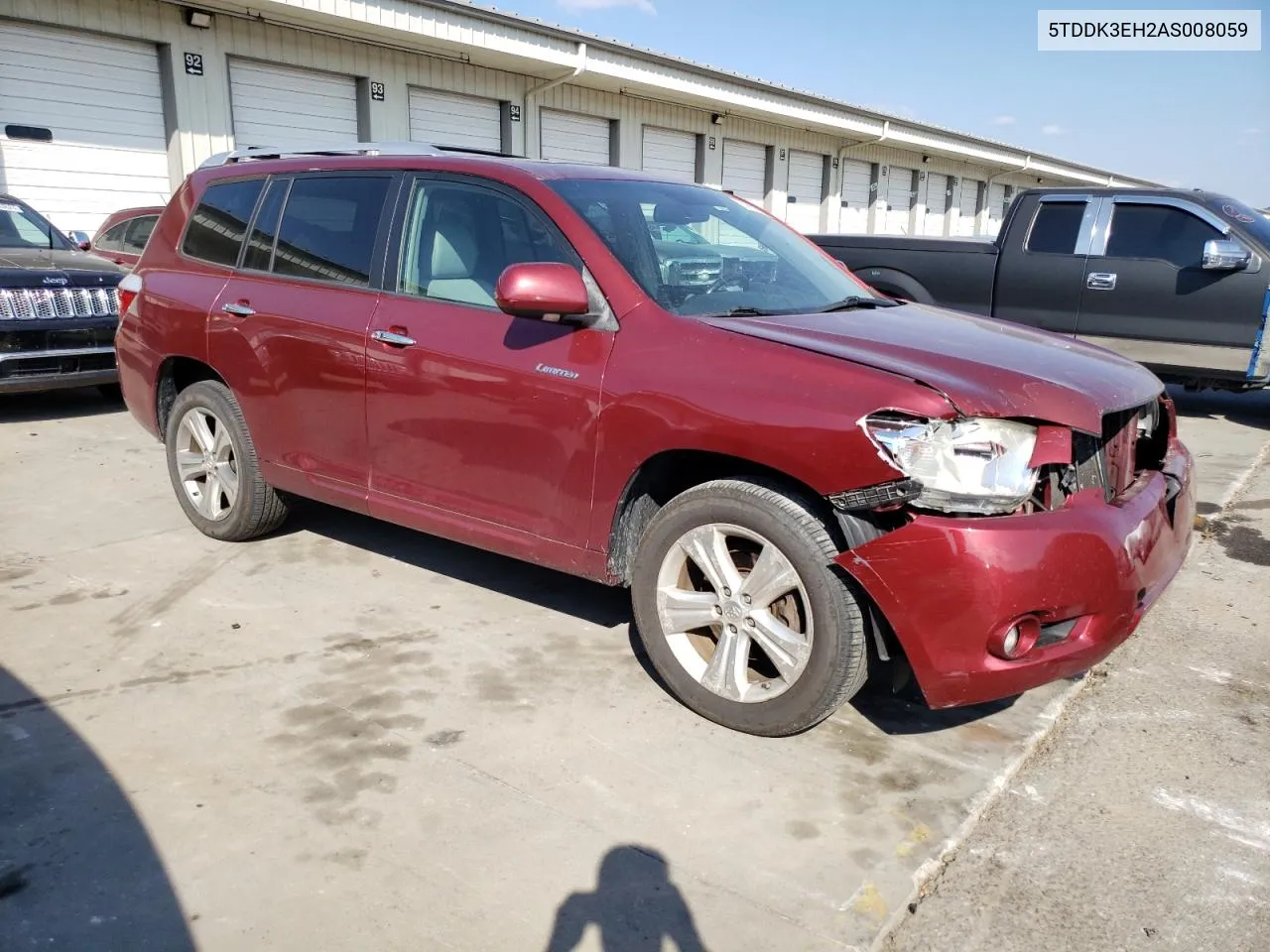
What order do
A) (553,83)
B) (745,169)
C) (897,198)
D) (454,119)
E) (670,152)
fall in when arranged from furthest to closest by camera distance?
(897,198) < (745,169) < (670,152) < (553,83) < (454,119)

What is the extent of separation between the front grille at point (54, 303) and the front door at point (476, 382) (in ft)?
14.4

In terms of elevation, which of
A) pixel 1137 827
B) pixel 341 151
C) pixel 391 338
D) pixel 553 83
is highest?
pixel 553 83

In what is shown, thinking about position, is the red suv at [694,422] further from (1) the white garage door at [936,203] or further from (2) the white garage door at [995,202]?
(2) the white garage door at [995,202]

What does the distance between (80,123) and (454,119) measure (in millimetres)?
5532

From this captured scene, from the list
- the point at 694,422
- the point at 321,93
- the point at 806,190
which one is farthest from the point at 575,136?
the point at 694,422

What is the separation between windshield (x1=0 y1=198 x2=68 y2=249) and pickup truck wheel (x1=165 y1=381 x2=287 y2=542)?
15.9 feet

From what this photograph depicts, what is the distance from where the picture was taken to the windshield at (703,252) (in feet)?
11.6

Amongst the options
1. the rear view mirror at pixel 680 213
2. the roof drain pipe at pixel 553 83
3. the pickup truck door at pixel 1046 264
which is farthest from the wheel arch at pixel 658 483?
the roof drain pipe at pixel 553 83

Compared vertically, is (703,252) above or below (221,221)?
A: below

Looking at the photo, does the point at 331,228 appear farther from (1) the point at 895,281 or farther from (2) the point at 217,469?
(1) the point at 895,281

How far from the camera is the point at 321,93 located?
13.9m

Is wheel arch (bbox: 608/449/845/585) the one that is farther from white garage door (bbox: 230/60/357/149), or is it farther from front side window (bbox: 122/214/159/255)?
white garage door (bbox: 230/60/357/149)

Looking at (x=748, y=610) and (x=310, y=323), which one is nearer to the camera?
(x=748, y=610)

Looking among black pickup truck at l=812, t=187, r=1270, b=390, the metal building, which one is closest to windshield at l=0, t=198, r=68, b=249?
the metal building
